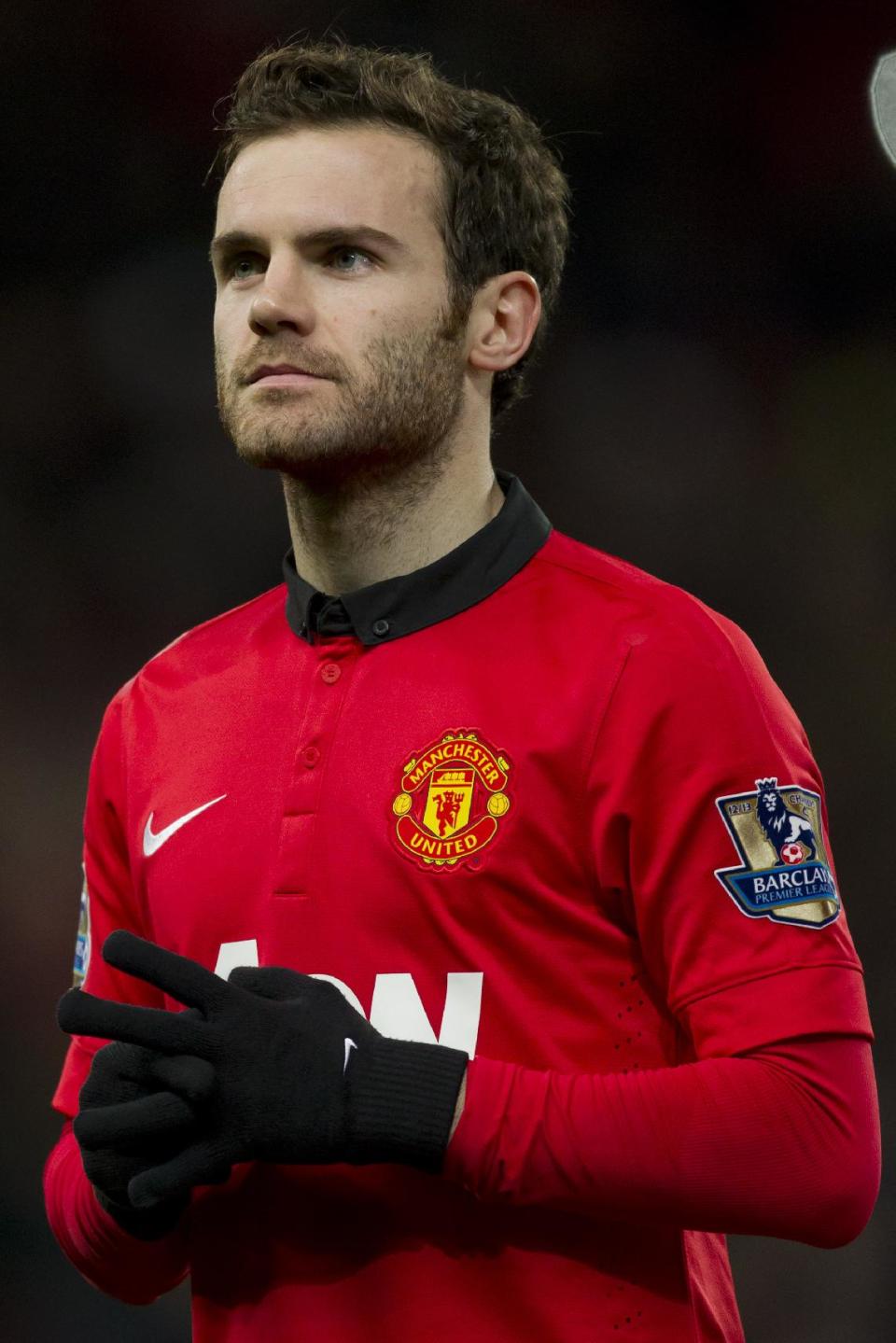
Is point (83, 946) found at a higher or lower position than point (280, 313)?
lower

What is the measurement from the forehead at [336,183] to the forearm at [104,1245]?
0.82 m

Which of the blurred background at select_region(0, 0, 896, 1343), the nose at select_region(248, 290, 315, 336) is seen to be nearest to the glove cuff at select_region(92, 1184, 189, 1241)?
the nose at select_region(248, 290, 315, 336)

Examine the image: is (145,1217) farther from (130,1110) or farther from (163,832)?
(163,832)

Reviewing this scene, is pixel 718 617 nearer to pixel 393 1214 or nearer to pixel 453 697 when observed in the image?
pixel 453 697

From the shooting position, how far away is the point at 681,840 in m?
1.25

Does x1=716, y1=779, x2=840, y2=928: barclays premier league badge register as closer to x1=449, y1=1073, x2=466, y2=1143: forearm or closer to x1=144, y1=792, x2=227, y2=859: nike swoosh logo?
x1=449, y1=1073, x2=466, y2=1143: forearm

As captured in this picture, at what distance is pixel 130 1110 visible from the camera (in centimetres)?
117

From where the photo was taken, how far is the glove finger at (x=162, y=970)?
1171 mm

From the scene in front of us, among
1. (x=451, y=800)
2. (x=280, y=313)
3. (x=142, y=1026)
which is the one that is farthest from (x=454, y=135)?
(x=142, y=1026)

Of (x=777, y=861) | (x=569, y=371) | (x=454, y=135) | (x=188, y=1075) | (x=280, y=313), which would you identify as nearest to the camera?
(x=188, y=1075)

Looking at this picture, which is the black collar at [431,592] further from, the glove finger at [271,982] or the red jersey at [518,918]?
the glove finger at [271,982]

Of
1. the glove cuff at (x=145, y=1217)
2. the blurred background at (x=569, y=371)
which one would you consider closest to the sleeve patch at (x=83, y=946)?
the glove cuff at (x=145, y=1217)

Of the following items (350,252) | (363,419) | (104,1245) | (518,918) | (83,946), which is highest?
(350,252)

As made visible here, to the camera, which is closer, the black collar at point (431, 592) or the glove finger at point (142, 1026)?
the glove finger at point (142, 1026)
